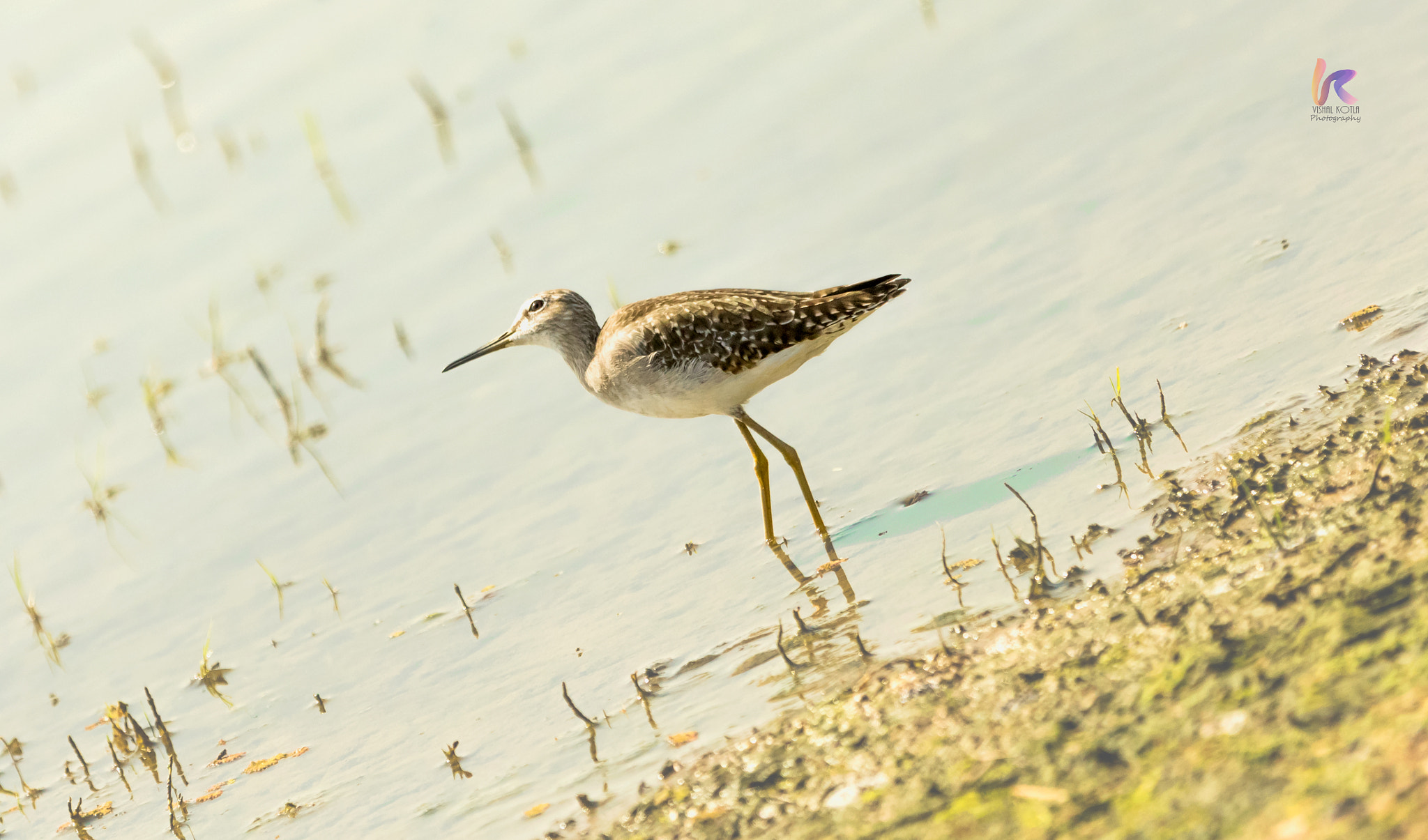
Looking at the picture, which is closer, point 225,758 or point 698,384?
point 225,758

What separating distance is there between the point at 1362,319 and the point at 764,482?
3246 mm

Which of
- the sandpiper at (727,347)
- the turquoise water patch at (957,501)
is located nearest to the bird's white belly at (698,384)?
the sandpiper at (727,347)

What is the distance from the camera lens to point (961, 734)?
4.71 metres

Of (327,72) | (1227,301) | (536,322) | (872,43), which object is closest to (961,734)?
(1227,301)

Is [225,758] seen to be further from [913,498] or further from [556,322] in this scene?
[913,498]

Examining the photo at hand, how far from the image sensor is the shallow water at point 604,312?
6.59m

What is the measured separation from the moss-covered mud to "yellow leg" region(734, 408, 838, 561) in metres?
1.85

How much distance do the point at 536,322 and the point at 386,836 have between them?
3812 millimetres

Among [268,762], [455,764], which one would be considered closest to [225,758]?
[268,762]

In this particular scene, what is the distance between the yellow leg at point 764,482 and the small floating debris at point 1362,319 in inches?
Answer: 123

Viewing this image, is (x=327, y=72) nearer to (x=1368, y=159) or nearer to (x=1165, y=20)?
(x=1165, y=20)

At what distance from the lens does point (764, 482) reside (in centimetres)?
762

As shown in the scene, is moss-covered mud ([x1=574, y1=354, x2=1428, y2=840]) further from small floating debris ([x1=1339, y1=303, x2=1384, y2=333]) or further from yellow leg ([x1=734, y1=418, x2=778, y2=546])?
yellow leg ([x1=734, y1=418, x2=778, y2=546])

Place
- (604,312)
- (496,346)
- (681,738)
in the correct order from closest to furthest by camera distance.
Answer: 1. (681,738)
2. (496,346)
3. (604,312)
